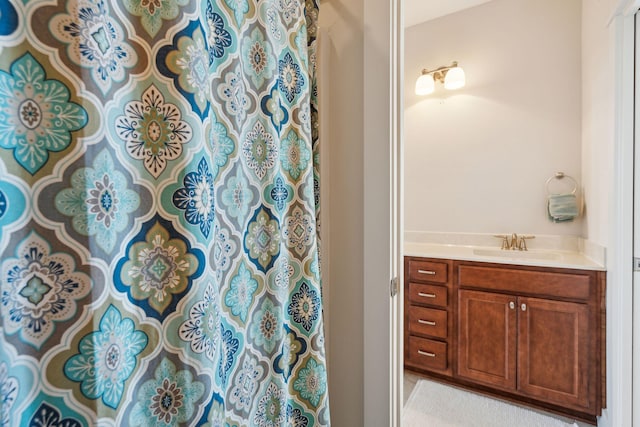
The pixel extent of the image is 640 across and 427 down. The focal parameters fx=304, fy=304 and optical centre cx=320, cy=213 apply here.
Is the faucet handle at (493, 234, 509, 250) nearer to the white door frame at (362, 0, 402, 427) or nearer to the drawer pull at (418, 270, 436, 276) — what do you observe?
the drawer pull at (418, 270, 436, 276)

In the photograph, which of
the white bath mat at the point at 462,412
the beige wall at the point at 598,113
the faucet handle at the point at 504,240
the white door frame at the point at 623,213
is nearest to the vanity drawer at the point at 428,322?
the white bath mat at the point at 462,412

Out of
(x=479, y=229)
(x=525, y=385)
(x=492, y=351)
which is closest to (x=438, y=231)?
(x=479, y=229)

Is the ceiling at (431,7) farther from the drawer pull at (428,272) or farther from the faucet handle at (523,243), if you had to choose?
the drawer pull at (428,272)

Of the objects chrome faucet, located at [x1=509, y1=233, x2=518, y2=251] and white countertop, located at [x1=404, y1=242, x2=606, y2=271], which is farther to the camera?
chrome faucet, located at [x1=509, y1=233, x2=518, y2=251]

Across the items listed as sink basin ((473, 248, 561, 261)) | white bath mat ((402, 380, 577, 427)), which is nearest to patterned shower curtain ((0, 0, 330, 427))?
white bath mat ((402, 380, 577, 427))

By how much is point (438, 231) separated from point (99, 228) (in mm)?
2627

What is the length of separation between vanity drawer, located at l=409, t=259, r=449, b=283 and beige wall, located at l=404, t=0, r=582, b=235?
0.58 metres

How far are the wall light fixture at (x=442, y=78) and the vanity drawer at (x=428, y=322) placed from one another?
1.79 meters

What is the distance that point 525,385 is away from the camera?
1898 millimetres

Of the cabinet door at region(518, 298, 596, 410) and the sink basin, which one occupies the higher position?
the sink basin

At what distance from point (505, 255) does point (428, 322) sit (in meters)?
0.74

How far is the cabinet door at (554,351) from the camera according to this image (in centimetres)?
174

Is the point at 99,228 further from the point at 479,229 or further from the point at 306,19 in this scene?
the point at 479,229

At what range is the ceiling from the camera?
242cm
